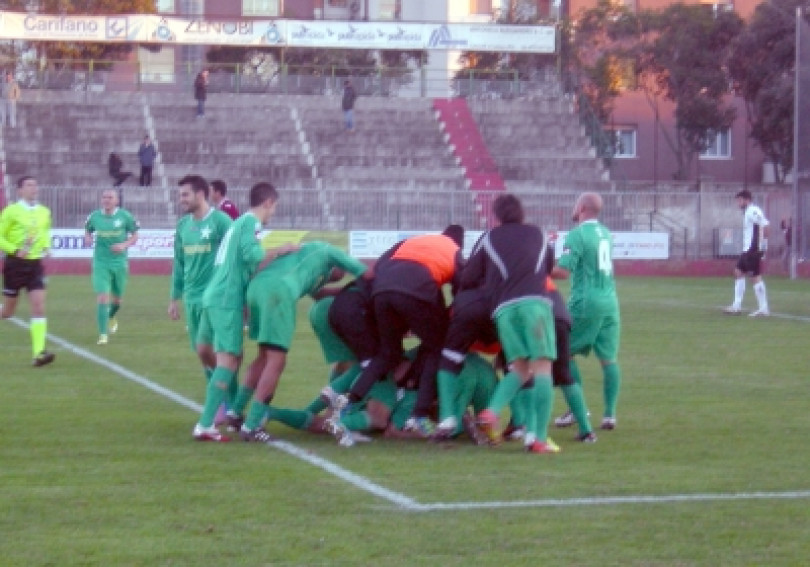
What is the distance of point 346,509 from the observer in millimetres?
7809

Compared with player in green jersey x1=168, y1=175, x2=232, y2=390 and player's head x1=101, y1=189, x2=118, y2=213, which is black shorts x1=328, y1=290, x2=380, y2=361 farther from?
player's head x1=101, y1=189, x2=118, y2=213

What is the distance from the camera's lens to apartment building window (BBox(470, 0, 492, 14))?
6391cm

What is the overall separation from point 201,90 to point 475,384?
38.7 meters

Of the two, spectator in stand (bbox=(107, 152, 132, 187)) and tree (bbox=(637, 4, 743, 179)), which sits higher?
tree (bbox=(637, 4, 743, 179))

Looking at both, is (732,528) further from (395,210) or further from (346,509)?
(395,210)

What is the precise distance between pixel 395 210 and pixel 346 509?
3209 cm

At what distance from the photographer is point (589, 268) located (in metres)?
10.7

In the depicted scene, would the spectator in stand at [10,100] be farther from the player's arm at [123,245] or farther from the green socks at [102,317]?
the green socks at [102,317]

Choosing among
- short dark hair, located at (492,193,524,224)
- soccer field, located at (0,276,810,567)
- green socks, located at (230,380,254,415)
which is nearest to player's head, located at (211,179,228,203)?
soccer field, located at (0,276,810,567)

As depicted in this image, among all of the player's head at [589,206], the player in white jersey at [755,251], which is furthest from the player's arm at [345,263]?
the player in white jersey at [755,251]

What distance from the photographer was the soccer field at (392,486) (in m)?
6.94

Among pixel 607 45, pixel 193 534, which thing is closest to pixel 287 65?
pixel 607 45

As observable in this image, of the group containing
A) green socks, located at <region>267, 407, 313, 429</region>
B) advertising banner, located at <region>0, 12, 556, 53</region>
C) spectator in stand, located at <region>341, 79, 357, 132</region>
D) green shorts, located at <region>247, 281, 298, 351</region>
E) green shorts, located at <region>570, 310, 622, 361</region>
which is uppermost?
advertising banner, located at <region>0, 12, 556, 53</region>

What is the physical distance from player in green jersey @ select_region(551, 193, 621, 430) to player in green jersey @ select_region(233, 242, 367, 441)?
180 cm
